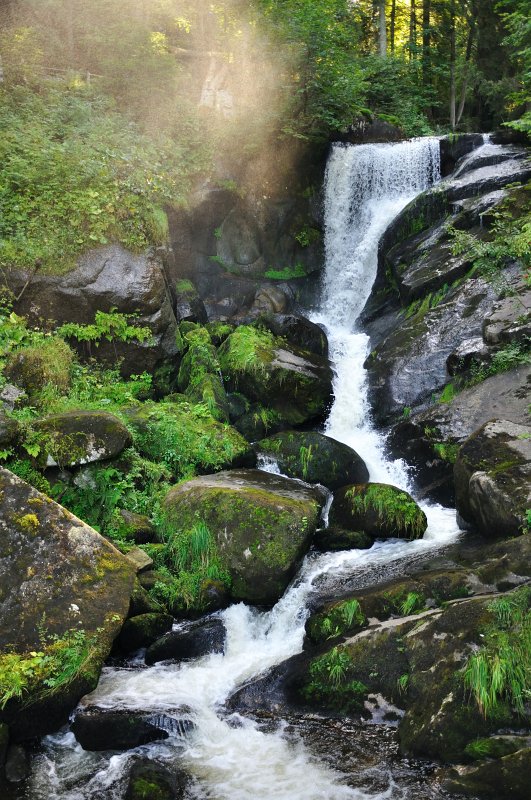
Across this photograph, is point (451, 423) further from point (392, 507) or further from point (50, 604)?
point (50, 604)

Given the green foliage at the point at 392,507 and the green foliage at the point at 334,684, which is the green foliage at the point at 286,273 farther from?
the green foliage at the point at 334,684

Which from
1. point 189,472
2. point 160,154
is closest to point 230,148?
point 160,154

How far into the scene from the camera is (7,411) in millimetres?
9391

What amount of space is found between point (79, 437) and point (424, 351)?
26.6ft

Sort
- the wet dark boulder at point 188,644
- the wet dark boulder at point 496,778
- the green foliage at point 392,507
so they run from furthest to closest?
the green foliage at point 392,507, the wet dark boulder at point 188,644, the wet dark boulder at point 496,778

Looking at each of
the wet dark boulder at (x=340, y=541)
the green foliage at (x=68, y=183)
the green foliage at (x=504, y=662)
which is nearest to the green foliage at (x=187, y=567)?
the wet dark boulder at (x=340, y=541)

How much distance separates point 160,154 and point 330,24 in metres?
8.28

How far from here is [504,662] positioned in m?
5.27

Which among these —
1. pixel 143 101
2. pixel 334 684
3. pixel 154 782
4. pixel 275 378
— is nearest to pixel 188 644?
pixel 334 684

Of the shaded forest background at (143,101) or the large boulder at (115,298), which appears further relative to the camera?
the shaded forest background at (143,101)

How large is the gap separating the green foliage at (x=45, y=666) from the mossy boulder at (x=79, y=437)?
3.16 metres

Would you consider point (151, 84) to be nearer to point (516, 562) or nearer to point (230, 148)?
point (230, 148)

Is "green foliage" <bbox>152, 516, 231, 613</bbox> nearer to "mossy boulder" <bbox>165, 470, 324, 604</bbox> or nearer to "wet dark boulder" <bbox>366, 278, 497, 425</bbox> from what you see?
"mossy boulder" <bbox>165, 470, 324, 604</bbox>

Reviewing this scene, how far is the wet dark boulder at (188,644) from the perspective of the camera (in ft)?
23.5
